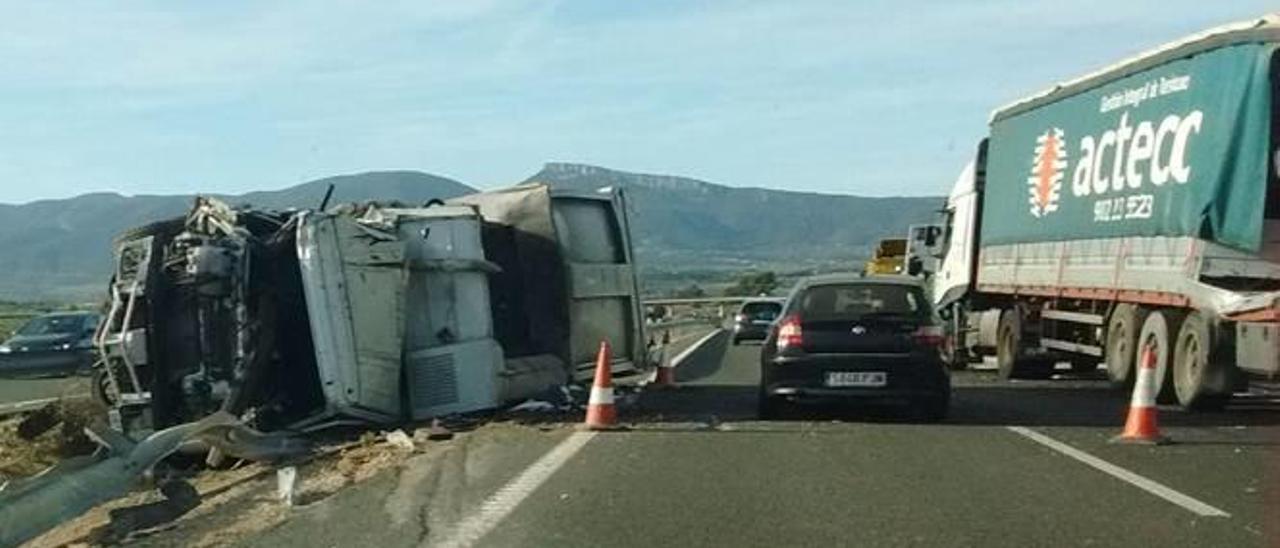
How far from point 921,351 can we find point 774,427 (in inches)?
61.5

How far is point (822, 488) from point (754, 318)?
95.6ft

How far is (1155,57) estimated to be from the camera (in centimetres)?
1744

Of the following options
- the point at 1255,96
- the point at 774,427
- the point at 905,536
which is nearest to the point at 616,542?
the point at 905,536

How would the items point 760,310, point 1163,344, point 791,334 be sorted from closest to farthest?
1. point 791,334
2. point 1163,344
3. point 760,310

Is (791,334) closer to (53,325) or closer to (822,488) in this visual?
(822,488)

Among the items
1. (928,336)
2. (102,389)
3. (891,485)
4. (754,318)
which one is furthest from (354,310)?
(754,318)

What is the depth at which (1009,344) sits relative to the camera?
77.7 feet

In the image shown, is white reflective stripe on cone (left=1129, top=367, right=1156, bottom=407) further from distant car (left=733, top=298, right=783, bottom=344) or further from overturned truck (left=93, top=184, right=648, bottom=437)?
distant car (left=733, top=298, right=783, bottom=344)

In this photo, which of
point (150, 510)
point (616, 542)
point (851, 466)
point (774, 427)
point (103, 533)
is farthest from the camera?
point (774, 427)

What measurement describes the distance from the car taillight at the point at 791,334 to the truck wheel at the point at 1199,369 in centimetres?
408

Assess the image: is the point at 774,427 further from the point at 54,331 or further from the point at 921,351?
the point at 54,331

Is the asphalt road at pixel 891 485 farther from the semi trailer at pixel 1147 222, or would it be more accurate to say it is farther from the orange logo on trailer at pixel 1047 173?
the orange logo on trailer at pixel 1047 173

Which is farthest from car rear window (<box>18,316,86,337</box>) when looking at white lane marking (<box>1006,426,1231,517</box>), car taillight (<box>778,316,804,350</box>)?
white lane marking (<box>1006,426,1231,517</box>)

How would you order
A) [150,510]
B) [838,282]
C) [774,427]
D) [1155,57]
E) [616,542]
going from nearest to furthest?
[616,542]
[150,510]
[774,427]
[838,282]
[1155,57]
